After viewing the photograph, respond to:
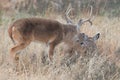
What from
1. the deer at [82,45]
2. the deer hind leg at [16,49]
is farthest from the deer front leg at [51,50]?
the deer hind leg at [16,49]

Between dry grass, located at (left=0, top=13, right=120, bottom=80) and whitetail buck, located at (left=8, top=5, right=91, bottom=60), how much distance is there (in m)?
0.18

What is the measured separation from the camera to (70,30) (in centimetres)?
1041

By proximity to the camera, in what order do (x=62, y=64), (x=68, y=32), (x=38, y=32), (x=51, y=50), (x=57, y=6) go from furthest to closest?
(x=57, y=6), (x=68, y=32), (x=51, y=50), (x=38, y=32), (x=62, y=64)

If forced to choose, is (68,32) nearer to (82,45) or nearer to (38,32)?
(82,45)

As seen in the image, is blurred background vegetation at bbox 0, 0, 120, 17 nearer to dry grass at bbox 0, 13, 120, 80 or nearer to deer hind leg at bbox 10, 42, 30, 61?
dry grass at bbox 0, 13, 120, 80

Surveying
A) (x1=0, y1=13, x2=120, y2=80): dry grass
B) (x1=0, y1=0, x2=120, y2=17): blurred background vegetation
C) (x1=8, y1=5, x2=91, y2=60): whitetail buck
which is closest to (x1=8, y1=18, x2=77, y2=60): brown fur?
(x1=8, y1=5, x2=91, y2=60): whitetail buck

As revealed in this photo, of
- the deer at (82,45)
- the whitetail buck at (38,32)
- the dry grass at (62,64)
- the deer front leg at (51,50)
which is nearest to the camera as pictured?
the dry grass at (62,64)

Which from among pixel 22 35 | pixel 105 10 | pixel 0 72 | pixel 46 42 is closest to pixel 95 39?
pixel 46 42

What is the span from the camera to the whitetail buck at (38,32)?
367 inches

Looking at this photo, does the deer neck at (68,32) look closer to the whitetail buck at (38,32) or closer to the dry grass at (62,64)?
the whitetail buck at (38,32)

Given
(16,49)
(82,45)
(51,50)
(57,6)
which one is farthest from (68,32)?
(57,6)

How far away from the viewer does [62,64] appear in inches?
365

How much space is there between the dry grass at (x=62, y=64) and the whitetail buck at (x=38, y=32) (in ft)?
0.59

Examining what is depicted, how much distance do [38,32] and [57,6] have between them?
207 inches
